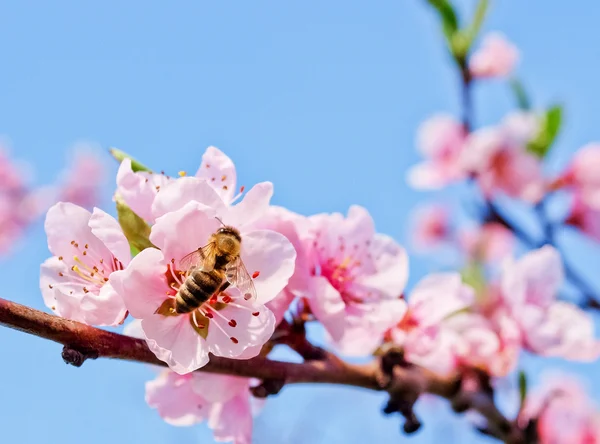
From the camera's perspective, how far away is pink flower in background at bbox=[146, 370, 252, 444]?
5.75 feet

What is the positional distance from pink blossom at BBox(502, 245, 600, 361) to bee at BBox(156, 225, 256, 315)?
1.19m

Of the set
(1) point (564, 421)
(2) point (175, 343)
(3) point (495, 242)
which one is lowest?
(3) point (495, 242)

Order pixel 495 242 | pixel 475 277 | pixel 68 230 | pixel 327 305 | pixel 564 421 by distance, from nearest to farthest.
Result: pixel 68 230 < pixel 327 305 < pixel 564 421 < pixel 475 277 < pixel 495 242

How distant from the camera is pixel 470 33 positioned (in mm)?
3334

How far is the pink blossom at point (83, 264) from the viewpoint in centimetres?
136

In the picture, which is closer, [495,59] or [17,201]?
[495,59]

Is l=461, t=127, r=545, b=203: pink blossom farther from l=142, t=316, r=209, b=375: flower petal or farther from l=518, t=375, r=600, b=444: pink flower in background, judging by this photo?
l=142, t=316, r=209, b=375: flower petal

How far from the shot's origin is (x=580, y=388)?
575cm

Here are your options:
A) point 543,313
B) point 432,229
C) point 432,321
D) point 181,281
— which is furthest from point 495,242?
point 181,281

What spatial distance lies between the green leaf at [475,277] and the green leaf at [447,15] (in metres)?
1.25

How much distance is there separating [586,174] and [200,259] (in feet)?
10.9

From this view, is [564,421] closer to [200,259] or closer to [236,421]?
[236,421]

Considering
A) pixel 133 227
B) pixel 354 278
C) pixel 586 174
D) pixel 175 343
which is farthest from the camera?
pixel 586 174

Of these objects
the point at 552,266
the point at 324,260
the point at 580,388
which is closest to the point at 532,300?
the point at 552,266
